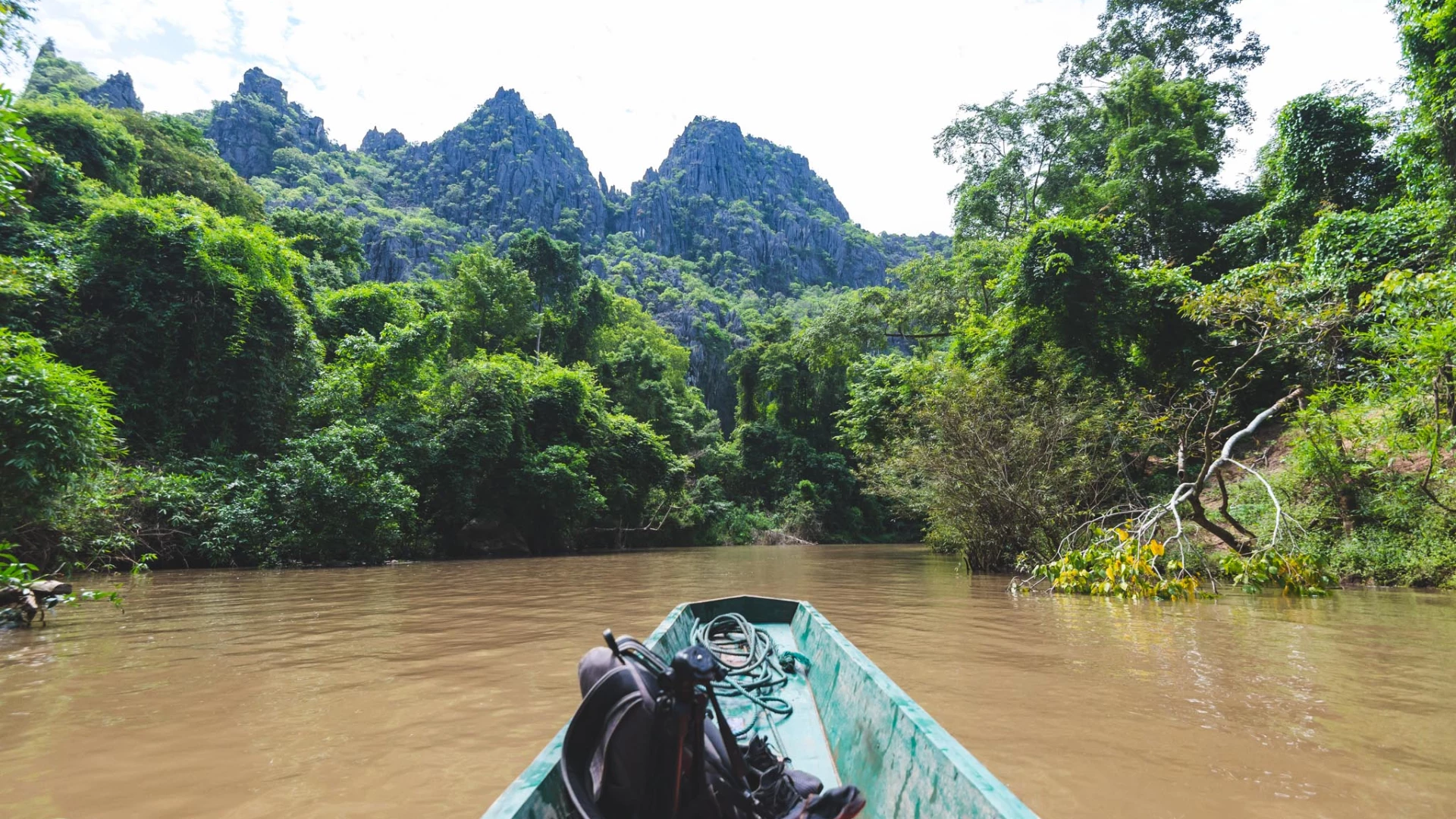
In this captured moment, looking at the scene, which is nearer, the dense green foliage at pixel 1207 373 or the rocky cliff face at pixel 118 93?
the dense green foliage at pixel 1207 373

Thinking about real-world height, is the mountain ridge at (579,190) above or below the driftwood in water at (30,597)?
above

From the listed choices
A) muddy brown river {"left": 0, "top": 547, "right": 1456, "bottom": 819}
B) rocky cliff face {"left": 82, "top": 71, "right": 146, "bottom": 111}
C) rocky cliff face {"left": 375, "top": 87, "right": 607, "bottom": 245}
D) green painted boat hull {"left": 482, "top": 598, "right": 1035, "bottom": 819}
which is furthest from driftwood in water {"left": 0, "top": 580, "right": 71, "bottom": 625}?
rocky cliff face {"left": 82, "top": 71, "right": 146, "bottom": 111}

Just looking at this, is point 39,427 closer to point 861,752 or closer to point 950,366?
point 861,752

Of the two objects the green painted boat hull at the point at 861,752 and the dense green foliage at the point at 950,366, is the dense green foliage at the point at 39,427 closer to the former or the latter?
the dense green foliage at the point at 950,366

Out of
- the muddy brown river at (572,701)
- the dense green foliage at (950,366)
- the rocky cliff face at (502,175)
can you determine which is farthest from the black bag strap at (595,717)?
the rocky cliff face at (502,175)

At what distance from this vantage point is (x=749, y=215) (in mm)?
88500

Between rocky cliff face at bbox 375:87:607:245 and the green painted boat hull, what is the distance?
71888mm

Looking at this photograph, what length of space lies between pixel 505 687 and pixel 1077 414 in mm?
9901

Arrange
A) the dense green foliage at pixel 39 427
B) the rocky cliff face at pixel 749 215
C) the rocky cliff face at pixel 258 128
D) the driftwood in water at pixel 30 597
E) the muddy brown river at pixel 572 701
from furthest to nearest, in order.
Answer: the rocky cliff face at pixel 749 215 → the rocky cliff face at pixel 258 128 → the dense green foliage at pixel 39 427 → the driftwood in water at pixel 30 597 → the muddy brown river at pixel 572 701

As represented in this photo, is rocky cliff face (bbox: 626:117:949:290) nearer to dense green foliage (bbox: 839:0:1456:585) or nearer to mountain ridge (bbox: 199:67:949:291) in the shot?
mountain ridge (bbox: 199:67:949:291)

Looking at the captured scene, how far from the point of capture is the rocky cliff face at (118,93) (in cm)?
5622

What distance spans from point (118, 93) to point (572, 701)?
8225 centimetres

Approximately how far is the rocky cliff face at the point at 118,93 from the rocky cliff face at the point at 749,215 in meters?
47.7

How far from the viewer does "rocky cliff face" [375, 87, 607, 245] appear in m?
73.7
